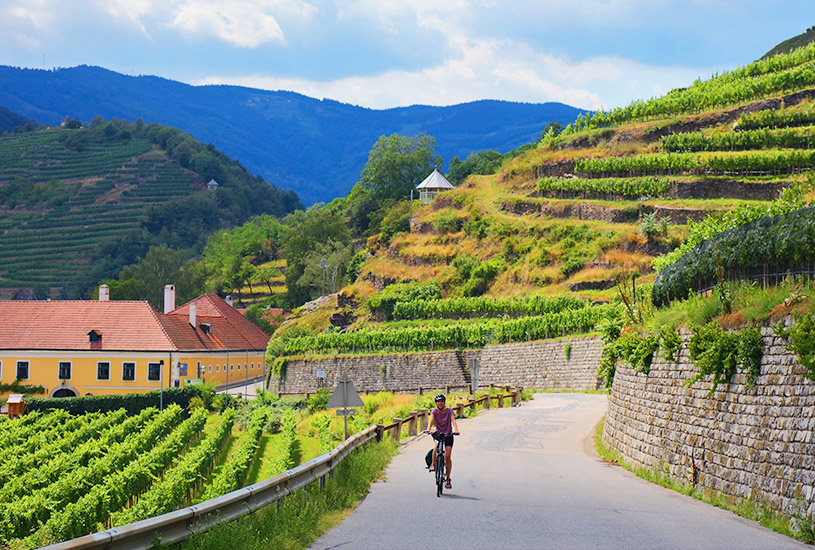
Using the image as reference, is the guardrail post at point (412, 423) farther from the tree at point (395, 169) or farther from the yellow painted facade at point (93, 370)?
the tree at point (395, 169)

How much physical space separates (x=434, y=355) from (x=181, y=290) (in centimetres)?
7070

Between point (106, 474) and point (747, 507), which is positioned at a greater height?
point (747, 507)

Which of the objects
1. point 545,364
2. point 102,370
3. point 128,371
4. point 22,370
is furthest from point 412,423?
point 22,370

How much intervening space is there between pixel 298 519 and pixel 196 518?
185cm

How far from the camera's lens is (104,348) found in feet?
232

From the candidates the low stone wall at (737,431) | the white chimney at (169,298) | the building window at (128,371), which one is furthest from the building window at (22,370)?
the low stone wall at (737,431)

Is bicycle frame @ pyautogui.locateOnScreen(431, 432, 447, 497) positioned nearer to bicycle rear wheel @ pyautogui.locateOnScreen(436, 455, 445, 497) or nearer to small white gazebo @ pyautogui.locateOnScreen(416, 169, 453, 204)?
bicycle rear wheel @ pyautogui.locateOnScreen(436, 455, 445, 497)

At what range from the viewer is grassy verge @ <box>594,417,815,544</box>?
40.0 feet

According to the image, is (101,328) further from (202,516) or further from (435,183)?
(202,516)

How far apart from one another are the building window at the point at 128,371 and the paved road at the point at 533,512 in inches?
1980

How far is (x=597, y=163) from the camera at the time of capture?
253 ft

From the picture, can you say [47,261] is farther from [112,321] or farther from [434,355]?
[434,355]

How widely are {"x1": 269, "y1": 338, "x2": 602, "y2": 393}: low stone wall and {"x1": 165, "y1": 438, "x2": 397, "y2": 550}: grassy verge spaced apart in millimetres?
32319

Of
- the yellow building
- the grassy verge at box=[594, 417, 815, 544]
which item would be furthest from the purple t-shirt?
the yellow building
